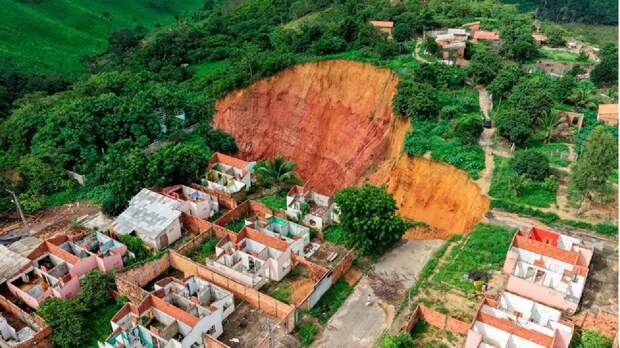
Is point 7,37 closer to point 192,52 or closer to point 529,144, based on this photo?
point 192,52

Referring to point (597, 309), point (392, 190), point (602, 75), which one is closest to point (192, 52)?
point (392, 190)

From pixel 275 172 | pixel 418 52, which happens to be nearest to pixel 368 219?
pixel 275 172

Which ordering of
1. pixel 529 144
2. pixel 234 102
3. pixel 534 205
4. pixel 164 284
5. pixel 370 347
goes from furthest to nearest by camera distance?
pixel 234 102
pixel 529 144
pixel 534 205
pixel 164 284
pixel 370 347

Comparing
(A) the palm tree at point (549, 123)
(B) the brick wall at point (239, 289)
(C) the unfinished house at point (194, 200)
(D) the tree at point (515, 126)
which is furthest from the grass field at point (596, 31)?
(B) the brick wall at point (239, 289)

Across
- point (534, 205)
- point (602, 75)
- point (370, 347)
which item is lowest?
point (370, 347)

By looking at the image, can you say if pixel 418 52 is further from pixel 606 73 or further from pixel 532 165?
pixel 532 165

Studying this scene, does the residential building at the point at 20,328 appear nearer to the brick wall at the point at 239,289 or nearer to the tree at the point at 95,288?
the tree at the point at 95,288
